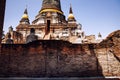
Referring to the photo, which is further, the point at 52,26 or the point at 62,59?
the point at 52,26

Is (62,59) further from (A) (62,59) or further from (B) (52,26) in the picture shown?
(B) (52,26)

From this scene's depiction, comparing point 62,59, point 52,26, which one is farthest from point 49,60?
point 52,26

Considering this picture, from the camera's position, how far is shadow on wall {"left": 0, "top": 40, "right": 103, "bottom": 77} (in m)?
9.96

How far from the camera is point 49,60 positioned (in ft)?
33.5

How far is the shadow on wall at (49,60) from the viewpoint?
996cm

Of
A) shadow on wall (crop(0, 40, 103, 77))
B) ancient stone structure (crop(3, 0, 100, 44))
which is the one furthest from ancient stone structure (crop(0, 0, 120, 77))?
ancient stone structure (crop(3, 0, 100, 44))

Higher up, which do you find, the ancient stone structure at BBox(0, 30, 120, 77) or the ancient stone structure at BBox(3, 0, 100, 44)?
the ancient stone structure at BBox(3, 0, 100, 44)

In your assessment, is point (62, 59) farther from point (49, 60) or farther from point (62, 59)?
point (49, 60)

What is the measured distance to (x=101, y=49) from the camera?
1020 centimetres

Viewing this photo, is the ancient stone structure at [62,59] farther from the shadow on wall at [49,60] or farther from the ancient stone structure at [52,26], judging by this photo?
the ancient stone structure at [52,26]

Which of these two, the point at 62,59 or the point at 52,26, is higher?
the point at 52,26

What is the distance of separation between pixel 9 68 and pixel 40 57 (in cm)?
191

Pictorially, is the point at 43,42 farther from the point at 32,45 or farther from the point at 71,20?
the point at 71,20

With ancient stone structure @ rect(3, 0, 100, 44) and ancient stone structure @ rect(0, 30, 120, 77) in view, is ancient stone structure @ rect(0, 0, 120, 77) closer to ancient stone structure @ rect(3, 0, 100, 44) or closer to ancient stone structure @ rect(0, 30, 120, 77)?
ancient stone structure @ rect(0, 30, 120, 77)
